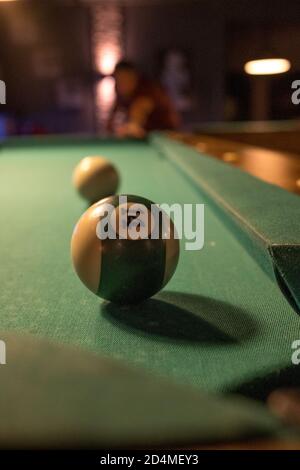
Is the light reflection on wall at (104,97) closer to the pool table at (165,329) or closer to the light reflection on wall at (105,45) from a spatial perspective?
the light reflection on wall at (105,45)

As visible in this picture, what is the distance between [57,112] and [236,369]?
8339 millimetres

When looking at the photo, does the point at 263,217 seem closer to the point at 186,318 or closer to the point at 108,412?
the point at 186,318

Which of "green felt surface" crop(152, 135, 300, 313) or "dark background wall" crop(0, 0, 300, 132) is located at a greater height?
"dark background wall" crop(0, 0, 300, 132)

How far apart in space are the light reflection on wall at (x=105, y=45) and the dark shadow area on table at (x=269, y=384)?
811 centimetres

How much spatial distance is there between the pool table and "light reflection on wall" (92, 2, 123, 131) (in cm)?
651

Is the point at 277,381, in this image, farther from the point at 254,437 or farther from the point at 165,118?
the point at 165,118

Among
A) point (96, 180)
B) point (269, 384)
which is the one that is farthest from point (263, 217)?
point (96, 180)

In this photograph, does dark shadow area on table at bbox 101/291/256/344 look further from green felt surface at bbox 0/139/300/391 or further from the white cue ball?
the white cue ball

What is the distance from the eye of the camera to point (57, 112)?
865cm

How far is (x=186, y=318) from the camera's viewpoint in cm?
99

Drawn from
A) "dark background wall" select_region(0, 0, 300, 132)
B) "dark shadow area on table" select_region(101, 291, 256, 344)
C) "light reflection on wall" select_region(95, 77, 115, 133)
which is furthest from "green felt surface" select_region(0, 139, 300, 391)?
"dark background wall" select_region(0, 0, 300, 132)

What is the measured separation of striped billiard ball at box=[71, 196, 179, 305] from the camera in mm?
1013

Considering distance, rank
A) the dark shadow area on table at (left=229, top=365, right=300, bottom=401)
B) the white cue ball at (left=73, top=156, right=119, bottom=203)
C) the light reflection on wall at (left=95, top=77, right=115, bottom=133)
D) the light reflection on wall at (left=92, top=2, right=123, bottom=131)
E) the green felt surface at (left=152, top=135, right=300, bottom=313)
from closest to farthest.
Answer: the dark shadow area on table at (left=229, top=365, right=300, bottom=401)
the green felt surface at (left=152, top=135, right=300, bottom=313)
the white cue ball at (left=73, top=156, right=119, bottom=203)
the light reflection on wall at (left=92, top=2, right=123, bottom=131)
the light reflection on wall at (left=95, top=77, right=115, bottom=133)

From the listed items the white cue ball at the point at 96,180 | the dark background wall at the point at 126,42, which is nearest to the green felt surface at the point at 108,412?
the white cue ball at the point at 96,180
